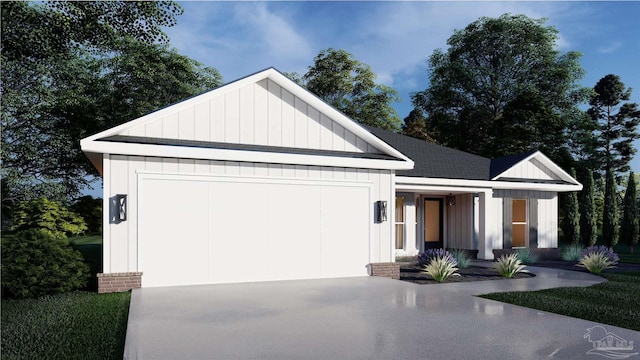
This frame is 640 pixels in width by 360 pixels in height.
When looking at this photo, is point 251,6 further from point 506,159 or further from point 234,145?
point 506,159

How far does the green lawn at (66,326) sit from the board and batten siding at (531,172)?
13836mm

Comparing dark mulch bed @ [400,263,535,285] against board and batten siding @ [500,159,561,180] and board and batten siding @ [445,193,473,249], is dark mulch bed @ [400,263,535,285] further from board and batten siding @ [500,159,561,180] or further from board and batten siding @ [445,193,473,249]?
board and batten siding @ [500,159,561,180]

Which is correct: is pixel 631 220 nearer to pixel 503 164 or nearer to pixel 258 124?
pixel 503 164

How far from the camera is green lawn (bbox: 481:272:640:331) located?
7.54 metres

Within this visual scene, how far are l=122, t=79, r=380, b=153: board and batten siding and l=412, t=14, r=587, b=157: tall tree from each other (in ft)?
85.1

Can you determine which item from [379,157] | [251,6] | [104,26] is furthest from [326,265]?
[104,26]

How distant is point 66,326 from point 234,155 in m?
4.96

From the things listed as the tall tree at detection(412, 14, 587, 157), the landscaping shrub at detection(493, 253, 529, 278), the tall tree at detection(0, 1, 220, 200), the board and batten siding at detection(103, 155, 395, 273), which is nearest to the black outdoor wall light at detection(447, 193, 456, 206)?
the landscaping shrub at detection(493, 253, 529, 278)

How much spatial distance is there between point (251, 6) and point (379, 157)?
8370 mm

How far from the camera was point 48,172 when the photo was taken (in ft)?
84.9

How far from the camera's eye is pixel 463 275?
492 inches

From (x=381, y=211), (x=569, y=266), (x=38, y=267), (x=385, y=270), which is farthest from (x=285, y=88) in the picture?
(x=569, y=266)

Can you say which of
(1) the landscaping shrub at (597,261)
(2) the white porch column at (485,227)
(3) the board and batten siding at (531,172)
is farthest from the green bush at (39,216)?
(1) the landscaping shrub at (597,261)

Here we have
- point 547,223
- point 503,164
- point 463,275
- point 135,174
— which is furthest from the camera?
point 547,223
